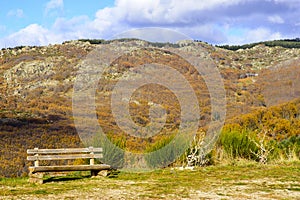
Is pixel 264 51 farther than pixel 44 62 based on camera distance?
Yes

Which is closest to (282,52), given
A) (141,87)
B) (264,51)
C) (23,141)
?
(264,51)

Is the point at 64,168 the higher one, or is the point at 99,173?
the point at 64,168

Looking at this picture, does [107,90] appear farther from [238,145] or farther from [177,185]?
[177,185]

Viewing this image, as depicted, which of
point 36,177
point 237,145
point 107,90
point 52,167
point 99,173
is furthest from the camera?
point 107,90

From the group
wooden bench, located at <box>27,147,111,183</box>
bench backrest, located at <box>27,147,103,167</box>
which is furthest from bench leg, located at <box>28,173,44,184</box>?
bench backrest, located at <box>27,147,103,167</box>

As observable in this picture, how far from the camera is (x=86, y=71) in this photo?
163 ft

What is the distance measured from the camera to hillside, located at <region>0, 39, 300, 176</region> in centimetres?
2416

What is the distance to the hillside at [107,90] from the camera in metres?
24.2

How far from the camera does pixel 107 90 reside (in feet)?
159

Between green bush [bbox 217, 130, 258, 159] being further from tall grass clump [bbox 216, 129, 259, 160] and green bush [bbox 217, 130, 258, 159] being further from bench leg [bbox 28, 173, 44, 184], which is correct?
bench leg [bbox 28, 173, 44, 184]

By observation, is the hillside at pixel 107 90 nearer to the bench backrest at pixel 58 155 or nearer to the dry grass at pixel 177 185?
the bench backrest at pixel 58 155

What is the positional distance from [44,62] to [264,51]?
133 ft

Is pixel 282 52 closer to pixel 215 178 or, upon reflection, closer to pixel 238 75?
pixel 238 75

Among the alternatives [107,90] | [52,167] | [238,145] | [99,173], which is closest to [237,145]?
[238,145]
